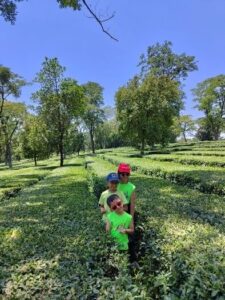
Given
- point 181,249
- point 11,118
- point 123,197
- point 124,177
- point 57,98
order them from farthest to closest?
point 11,118 → point 57,98 → point 124,177 → point 123,197 → point 181,249

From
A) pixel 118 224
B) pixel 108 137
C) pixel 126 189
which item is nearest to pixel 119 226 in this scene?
pixel 118 224

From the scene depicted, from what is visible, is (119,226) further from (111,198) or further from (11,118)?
(11,118)

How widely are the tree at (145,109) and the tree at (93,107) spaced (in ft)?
95.5

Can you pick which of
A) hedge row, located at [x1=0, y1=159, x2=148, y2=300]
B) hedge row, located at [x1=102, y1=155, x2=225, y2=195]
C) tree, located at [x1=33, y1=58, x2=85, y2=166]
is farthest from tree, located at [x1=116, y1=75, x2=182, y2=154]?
hedge row, located at [x1=0, y1=159, x2=148, y2=300]

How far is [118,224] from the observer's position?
500cm

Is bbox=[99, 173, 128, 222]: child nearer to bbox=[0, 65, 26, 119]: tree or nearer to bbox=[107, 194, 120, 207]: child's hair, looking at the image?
bbox=[107, 194, 120, 207]: child's hair

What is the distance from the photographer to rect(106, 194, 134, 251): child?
16.2 feet

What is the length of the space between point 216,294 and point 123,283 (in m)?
0.94

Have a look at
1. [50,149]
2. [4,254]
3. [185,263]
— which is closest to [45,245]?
[4,254]

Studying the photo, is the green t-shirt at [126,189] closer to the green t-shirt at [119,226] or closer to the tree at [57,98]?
the green t-shirt at [119,226]

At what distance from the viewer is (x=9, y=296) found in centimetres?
348

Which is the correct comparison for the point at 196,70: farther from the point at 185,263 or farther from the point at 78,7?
the point at 185,263

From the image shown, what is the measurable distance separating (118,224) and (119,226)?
0.12 ft

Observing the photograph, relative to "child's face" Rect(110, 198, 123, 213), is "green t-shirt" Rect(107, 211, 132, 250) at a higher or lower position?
lower
